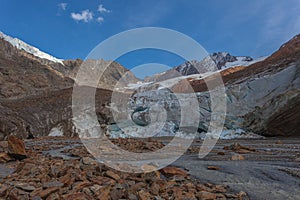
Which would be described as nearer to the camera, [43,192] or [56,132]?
[43,192]

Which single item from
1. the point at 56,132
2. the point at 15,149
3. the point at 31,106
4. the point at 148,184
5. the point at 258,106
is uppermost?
the point at 31,106

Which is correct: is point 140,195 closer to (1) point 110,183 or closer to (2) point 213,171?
(1) point 110,183

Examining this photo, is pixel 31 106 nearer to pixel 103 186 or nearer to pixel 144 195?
pixel 103 186

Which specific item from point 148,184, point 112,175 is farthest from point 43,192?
point 148,184

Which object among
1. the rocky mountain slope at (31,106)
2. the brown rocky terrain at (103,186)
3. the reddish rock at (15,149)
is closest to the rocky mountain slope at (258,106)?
the rocky mountain slope at (31,106)

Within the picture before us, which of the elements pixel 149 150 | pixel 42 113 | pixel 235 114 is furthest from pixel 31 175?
pixel 42 113

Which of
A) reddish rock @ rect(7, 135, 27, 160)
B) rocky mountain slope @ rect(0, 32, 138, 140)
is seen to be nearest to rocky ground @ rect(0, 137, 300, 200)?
reddish rock @ rect(7, 135, 27, 160)

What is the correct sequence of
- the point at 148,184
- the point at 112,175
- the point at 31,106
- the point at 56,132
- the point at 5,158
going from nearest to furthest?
the point at 148,184 → the point at 112,175 → the point at 5,158 → the point at 56,132 → the point at 31,106

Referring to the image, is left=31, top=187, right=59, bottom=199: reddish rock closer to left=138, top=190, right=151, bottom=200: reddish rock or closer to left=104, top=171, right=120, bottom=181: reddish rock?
left=104, top=171, right=120, bottom=181: reddish rock

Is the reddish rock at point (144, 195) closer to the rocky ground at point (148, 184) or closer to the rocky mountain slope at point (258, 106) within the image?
the rocky ground at point (148, 184)

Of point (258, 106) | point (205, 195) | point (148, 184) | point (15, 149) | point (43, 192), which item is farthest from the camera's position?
point (258, 106)

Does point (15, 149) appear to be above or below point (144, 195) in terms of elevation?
above

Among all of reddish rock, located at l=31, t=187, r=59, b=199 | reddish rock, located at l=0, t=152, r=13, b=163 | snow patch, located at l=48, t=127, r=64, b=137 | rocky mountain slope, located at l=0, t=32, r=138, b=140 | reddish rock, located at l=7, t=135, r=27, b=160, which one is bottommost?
reddish rock, located at l=31, t=187, r=59, b=199

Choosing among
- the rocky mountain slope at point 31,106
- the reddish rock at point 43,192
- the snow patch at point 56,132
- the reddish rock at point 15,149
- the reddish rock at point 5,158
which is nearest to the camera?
the reddish rock at point 43,192
